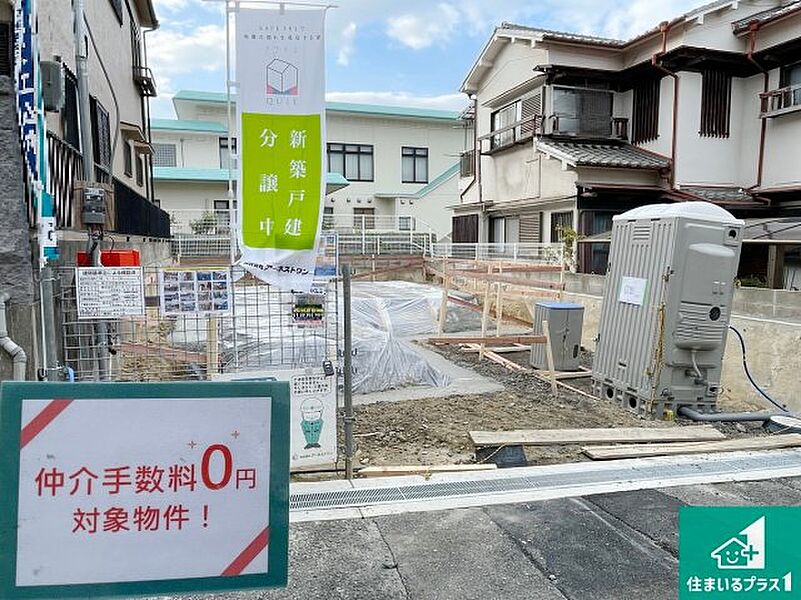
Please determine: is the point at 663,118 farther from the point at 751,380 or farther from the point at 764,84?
the point at 751,380

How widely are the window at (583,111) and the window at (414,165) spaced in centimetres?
1516

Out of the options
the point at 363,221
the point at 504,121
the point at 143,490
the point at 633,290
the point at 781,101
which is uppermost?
the point at 504,121

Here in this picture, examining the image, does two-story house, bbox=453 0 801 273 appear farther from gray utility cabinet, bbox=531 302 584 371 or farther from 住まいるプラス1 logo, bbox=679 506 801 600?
住まいるプラス1 logo, bbox=679 506 801 600

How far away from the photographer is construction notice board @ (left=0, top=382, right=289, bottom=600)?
1938 mm

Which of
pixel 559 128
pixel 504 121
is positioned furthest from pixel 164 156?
pixel 559 128

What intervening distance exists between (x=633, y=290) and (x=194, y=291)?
523 centimetres

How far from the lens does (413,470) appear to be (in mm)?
4145

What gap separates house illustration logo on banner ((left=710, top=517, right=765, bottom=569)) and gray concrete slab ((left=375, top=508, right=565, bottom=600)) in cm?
73

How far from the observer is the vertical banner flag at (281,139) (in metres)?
3.90

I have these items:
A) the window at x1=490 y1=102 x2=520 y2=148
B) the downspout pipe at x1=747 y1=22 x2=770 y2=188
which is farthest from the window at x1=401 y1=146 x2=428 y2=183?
the downspout pipe at x1=747 y1=22 x2=770 y2=188

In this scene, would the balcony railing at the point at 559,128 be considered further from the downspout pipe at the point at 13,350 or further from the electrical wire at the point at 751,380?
the downspout pipe at the point at 13,350

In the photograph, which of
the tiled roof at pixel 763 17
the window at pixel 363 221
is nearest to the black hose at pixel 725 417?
the tiled roof at pixel 763 17

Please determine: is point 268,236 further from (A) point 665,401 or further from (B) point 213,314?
(A) point 665,401

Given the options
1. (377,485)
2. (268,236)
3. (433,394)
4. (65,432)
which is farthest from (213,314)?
(433,394)
